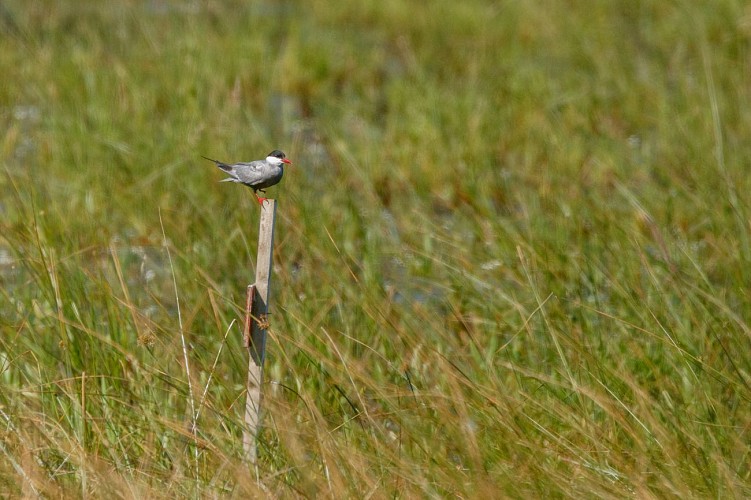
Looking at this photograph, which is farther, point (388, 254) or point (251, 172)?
point (388, 254)

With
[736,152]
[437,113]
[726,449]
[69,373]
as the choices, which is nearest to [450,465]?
[726,449]

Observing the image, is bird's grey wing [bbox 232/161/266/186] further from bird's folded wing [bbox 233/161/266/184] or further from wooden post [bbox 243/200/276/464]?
wooden post [bbox 243/200/276/464]

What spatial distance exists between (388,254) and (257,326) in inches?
70.2

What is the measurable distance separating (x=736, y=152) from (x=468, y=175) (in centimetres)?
122

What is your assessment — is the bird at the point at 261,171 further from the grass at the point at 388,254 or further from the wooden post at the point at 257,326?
the grass at the point at 388,254

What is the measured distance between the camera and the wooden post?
8.32 feet

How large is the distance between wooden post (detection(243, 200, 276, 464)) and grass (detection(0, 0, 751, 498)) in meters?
0.05

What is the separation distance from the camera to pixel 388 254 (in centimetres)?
438

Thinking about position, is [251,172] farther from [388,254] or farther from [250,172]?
[388,254]

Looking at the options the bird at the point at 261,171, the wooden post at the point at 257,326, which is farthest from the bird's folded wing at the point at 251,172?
the wooden post at the point at 257,326

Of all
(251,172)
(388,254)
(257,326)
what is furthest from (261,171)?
(388,254)

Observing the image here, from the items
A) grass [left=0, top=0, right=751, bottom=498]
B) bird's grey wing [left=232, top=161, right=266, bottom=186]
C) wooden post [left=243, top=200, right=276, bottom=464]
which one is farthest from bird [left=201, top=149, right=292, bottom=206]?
grass [left=0, top=0, right=751, bottom=498]

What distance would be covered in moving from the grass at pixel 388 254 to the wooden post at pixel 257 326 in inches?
2.0

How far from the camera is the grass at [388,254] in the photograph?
2.60m
